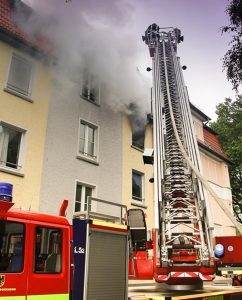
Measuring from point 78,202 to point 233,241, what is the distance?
20.2 feet

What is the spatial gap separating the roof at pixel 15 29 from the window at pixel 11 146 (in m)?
3.04

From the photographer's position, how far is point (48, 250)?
4379mm

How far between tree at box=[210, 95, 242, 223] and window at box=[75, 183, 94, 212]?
1479cm

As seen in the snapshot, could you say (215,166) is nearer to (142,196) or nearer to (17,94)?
(142,196)

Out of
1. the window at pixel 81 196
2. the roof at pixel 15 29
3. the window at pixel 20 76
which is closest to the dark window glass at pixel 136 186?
the window at pixel 81 196

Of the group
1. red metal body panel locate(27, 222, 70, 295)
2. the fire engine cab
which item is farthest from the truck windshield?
red metal body panel locate(27, 222, 70, 295)

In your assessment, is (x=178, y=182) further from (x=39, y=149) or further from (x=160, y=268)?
(x=39, y=149)

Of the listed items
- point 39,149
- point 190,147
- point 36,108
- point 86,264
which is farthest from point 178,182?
point 36,108

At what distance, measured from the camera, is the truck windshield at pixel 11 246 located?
3.87 metres

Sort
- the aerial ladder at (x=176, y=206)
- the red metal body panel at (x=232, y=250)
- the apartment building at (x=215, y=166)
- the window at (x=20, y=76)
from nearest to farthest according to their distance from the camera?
the aerial ladder at (x=176, y=206), the red metal body panel at (x=232, y=250), the window at (x=20, y=76), the apartment building at (x=215, y=166)

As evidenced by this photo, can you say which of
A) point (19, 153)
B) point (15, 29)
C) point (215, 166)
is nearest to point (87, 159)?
point (19, 153)

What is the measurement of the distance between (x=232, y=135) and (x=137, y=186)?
12966 millimetres

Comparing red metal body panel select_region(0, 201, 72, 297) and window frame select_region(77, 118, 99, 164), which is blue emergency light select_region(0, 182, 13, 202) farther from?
window frame select_region(77, 118, 99, 164)

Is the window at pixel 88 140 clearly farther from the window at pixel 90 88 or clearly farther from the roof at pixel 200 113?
the roof at pixel 200 113
